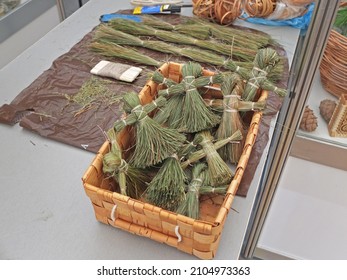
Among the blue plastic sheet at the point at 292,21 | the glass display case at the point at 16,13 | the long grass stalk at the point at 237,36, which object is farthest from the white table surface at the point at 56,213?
the glass display case at the point at 16,13

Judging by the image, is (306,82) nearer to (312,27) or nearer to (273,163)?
(312,27)

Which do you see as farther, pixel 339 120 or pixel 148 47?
pixel 148 47

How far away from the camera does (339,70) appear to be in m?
1.22

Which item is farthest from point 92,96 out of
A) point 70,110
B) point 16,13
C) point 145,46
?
point 16,13

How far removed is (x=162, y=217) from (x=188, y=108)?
0.37 m

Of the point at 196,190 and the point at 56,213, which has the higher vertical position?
the point at 196,190

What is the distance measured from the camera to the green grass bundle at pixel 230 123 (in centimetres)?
96

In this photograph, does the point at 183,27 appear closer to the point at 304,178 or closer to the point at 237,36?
the point at 237,36

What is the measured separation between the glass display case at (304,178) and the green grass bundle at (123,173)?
53cm

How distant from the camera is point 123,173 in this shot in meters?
0.83

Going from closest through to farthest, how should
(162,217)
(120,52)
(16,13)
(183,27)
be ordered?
(162,217) < (120,52) < (183,27) < (16,13)

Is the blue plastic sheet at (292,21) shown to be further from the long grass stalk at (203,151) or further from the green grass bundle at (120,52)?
the long grass stalk at (203,151)
